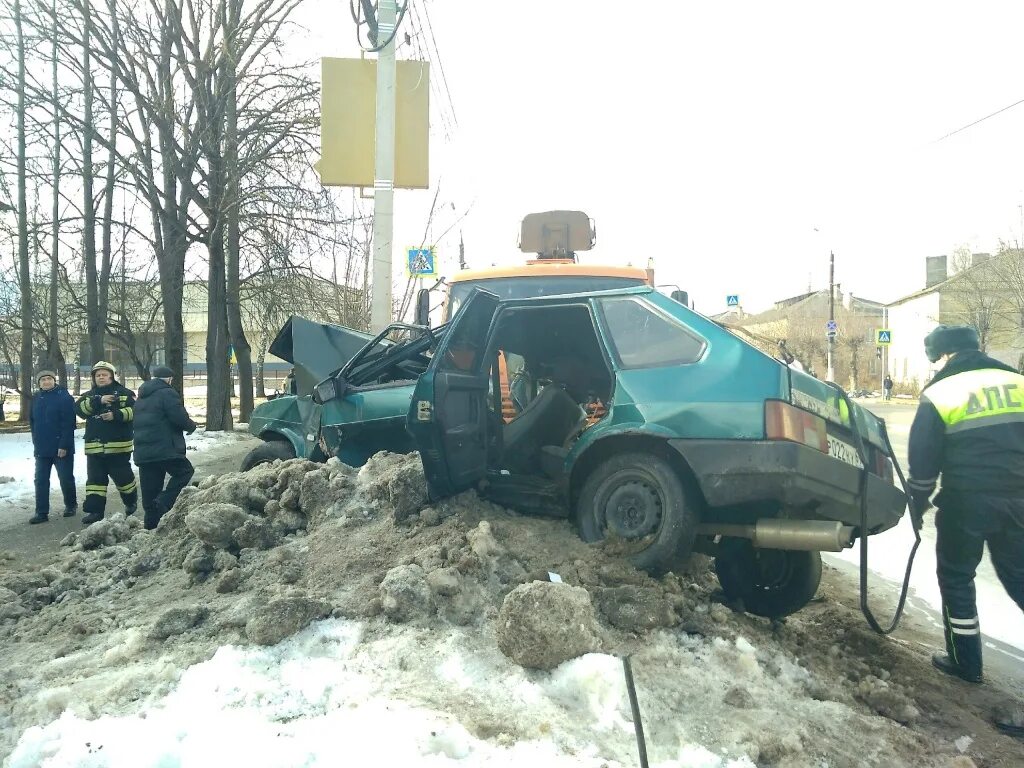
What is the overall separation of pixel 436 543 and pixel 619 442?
44.3 inches

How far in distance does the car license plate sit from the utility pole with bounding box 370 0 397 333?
Result: 277 inches

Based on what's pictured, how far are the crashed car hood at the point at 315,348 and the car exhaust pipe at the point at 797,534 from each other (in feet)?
15.4

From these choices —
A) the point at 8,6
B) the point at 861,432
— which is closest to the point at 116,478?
the point at 861,432

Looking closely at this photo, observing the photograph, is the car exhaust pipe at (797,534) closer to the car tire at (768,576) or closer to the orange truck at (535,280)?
the car tire at (768,576)

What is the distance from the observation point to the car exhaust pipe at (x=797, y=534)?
12.2ft

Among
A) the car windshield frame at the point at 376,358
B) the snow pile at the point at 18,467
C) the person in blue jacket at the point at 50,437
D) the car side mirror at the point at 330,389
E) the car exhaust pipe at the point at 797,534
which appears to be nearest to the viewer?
the car exhaust pipe at the point at 797,534

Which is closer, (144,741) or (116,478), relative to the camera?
(144,741)

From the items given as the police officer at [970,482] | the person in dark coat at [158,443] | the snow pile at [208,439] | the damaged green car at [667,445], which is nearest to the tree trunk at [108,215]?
the snow pile at [208,439]

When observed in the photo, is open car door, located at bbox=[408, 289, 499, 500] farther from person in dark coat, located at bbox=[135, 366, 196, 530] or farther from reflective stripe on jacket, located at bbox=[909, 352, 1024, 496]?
person in dark coat, located at bbox=[135, 366, 196, 530]

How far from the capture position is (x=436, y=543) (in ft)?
14.0

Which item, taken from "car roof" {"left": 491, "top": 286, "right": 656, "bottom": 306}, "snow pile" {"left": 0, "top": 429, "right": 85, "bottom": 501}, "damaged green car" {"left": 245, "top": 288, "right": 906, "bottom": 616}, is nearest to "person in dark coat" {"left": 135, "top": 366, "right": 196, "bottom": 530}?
"snow pile" {"left": 0, "top": 429, "right": 85, "bottom": 501}

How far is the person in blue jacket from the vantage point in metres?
8.30

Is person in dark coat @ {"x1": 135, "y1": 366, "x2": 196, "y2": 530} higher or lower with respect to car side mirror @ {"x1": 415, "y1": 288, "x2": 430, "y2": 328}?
lower

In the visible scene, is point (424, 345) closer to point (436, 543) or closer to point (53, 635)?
point (436, 543)
